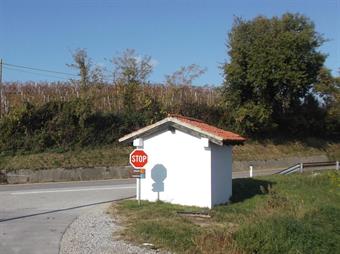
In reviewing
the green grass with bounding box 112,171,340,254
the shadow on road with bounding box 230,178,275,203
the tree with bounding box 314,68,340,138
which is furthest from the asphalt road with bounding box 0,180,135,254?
the tree with bounding box 314,68,340,138

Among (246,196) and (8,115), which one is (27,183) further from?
(246,196)

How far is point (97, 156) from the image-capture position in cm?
3544

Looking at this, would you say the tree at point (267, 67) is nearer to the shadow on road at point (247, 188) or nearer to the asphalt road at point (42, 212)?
the shadow on road at point (247, 188)

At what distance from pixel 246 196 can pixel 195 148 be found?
463 cm

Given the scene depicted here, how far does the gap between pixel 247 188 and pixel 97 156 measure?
14876mm

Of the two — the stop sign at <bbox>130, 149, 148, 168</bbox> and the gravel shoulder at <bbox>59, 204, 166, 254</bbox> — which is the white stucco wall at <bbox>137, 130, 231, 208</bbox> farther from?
the gravel shoulder at <bbox>59, 204, 166, 254</bbox>

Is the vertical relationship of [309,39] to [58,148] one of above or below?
above

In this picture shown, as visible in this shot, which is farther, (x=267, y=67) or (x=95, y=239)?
(x=267, y=67)

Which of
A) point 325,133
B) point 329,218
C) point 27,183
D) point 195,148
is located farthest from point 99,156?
point 325,133

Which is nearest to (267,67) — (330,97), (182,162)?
(330,97)

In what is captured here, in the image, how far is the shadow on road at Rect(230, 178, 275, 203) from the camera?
21.1 m

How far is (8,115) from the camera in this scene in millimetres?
35438

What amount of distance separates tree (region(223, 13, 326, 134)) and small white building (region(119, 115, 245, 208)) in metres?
25.8

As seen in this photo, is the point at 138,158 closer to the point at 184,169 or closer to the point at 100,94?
the point at 184,169
